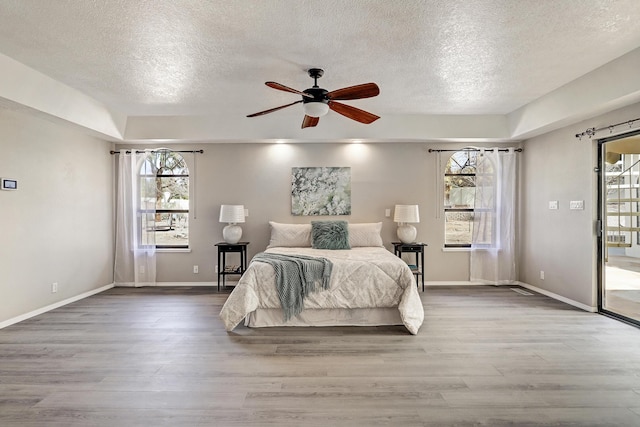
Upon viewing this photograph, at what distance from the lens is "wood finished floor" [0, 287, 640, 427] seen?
6.77 ft

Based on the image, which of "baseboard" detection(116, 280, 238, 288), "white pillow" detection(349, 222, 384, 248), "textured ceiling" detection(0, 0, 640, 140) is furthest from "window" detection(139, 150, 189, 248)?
"white pillow" detection(349, 222, 384, 248)

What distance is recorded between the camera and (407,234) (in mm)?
5258

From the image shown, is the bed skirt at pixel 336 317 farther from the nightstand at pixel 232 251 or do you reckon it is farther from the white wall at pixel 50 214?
the white wall at pixel 50 214

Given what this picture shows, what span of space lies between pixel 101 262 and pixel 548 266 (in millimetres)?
6692

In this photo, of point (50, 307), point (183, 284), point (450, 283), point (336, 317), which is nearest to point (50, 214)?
point (50, 307)

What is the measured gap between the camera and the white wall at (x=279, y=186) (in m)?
5.60

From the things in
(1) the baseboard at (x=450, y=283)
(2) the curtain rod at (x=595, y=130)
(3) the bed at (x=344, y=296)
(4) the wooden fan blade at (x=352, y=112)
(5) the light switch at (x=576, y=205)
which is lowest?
(1) the baseboard at (x=450, y=283)

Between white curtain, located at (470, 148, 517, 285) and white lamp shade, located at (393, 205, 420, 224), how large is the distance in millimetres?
1114

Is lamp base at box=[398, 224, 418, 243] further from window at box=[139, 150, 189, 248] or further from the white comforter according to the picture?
window at box=[139, 150, 189, 248]

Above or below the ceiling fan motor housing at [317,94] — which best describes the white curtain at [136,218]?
below

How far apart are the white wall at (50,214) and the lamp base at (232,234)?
1.94 m

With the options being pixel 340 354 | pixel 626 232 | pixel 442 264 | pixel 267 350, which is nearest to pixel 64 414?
pixel 267 350

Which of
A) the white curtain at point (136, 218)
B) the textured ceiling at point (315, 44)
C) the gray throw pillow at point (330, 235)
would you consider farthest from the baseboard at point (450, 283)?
the white curtain at point (136, 218)

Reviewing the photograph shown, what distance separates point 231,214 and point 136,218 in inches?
64.4
